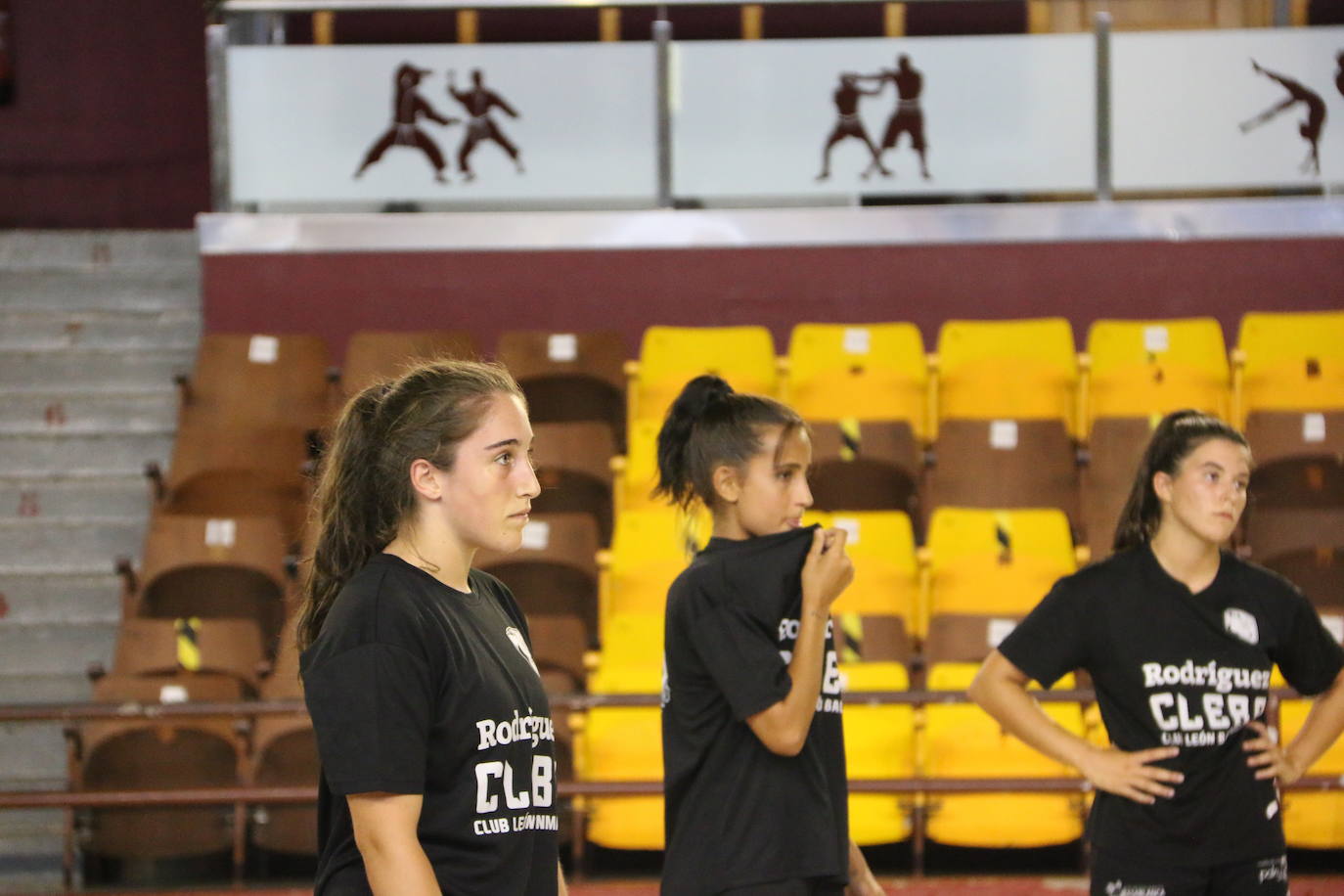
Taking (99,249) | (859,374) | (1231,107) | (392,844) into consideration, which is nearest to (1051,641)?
(392,844)

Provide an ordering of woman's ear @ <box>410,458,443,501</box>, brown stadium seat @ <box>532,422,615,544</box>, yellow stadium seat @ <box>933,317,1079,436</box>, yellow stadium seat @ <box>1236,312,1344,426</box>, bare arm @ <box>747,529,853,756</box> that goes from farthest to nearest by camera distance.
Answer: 1. yellow stadium seat @ <box>933,317,1079,436</box>
2. yellow stadium seat @ <box>1236,312,1344,426</box>
3. brown stadium seat @ <box>532,422,615,544</box>
4. bare arm @ <box>747,529,853,756</box>
5. woman's ear @ <box>410,458,443,501</box>

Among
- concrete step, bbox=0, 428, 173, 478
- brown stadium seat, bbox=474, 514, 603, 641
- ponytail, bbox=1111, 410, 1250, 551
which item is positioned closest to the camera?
ponytail, bbox=1111, 410, 1250, 551

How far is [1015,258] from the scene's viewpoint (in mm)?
6953

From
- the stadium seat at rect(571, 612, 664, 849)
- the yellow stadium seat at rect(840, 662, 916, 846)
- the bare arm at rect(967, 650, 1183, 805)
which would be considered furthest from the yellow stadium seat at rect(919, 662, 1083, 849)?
the bare arm at rect(967, 650, 1183, 805)

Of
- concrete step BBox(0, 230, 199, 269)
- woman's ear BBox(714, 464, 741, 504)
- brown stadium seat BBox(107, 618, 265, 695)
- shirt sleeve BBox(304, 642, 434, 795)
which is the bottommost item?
brown stadium seat BBox(107, 618, 265, 695)

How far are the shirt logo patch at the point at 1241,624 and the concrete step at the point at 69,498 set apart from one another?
4.85 meters

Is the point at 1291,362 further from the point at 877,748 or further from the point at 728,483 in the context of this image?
the point at 728,483

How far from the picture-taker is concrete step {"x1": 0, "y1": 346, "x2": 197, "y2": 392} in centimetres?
699

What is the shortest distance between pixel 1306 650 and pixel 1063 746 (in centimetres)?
48

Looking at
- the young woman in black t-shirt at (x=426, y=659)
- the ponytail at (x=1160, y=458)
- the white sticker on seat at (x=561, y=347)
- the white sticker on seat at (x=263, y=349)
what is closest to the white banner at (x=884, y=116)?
the white sticker on seat at (x=561, y=347)

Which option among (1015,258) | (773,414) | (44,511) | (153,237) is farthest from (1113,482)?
(153,237)

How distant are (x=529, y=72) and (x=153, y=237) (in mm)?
2123

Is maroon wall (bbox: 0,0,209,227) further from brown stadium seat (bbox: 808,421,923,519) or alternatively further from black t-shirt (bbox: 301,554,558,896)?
black t-shirt (bbox: 301,554,558,896)

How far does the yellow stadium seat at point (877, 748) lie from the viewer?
15.2 feet
